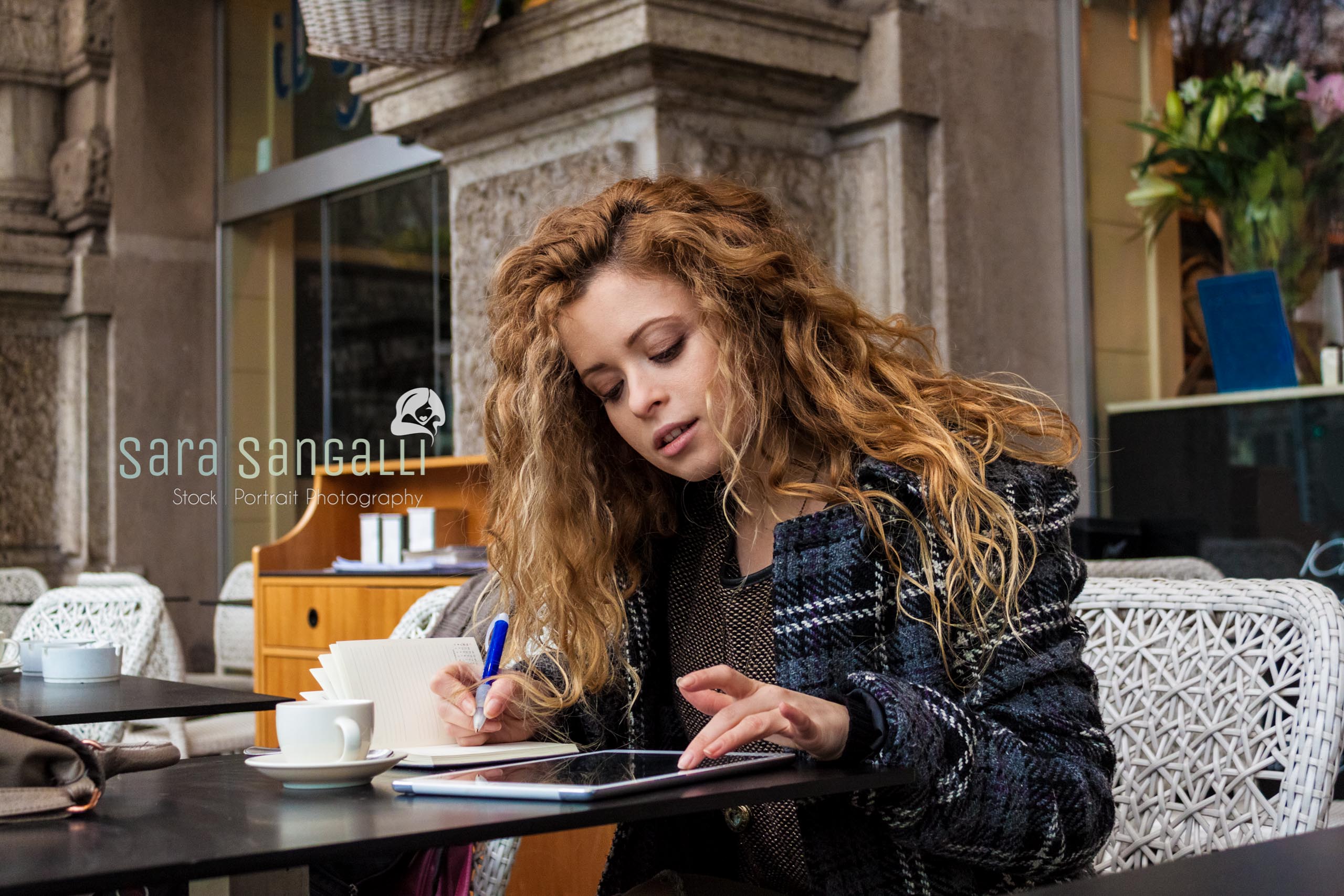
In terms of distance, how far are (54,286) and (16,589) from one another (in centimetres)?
171

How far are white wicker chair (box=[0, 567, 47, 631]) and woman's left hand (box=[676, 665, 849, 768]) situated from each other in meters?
6.42

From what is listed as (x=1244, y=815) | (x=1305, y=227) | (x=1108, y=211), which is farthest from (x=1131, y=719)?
(x=1108, y=211)

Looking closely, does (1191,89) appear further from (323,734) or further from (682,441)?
(323,734)

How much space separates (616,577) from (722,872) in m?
0.40

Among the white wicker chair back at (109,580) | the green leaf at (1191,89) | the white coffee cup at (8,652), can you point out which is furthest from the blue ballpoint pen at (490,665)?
the white wicker chair back at (109,580)

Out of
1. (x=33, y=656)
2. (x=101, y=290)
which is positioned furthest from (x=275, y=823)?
(x=101, y=290)

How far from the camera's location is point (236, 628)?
6.76 m

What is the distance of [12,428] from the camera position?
25.3 feet

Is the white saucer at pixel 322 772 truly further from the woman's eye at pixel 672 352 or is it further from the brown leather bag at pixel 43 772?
the woman's eye at pixel 672 352

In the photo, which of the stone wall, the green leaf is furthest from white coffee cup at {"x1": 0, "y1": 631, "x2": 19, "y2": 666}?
the stone wall

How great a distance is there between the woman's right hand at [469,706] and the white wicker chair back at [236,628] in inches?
206

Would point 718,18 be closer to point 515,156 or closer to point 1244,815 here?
point 515,156

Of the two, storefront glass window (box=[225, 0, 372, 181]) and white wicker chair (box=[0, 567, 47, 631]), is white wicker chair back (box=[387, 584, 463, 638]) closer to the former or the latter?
white wicker chair (box=[0, 567, 47, 631])

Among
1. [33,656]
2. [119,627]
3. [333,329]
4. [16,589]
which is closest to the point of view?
[33,656]
